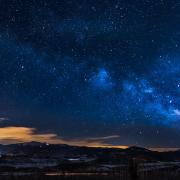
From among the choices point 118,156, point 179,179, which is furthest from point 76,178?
point 118,156

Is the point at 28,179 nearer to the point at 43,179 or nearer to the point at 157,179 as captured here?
the point at 43,179

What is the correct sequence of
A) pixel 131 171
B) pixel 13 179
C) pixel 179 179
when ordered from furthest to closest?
pixel 13 179 → pixel 179 179 → pixel 131 171

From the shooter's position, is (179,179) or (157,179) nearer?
(179,179)

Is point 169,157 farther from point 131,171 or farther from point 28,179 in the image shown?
point 131,171

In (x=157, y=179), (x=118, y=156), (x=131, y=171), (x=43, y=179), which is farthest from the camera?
(x=118, y=156)

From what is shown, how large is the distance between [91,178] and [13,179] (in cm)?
1367

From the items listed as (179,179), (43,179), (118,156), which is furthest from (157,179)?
(118,156)

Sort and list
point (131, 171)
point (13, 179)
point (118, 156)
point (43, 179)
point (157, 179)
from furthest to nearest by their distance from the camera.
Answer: point (118, 156), point (43, 179), point (13, 179), point (157, 179), point (131, 171)

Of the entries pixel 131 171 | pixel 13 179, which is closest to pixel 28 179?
pixel 13 179

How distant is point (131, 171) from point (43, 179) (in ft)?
188

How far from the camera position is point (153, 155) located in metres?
195

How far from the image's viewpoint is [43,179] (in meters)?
73.8

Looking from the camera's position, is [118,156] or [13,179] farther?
[118,156]

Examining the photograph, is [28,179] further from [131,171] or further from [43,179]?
[131,171]
